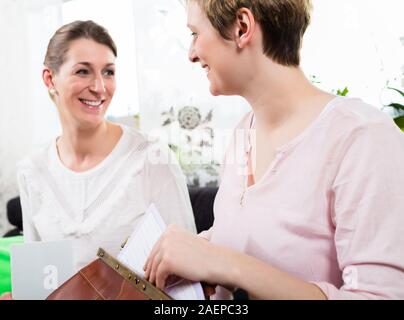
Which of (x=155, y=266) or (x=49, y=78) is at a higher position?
(x=49, y=78)

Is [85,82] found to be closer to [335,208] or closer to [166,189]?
[166,189]

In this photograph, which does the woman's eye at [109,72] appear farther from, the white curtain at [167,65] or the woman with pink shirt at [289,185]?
the white curtain at [167,65]

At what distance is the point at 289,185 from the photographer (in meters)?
0.68

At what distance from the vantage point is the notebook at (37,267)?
874 millimetres

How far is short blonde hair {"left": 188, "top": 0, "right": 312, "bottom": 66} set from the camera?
70cm

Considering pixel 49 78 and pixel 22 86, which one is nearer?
pixel 49 78

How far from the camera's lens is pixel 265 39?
2.38 ft

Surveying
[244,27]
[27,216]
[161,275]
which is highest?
[244,27]

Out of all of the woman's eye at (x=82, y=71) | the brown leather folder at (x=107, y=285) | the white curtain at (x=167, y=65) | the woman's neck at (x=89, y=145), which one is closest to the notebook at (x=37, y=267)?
the brown leather folder at (x=107, y=285)

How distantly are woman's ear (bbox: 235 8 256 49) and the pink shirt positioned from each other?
15cm

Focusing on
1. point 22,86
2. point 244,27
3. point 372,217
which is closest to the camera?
point 372,217

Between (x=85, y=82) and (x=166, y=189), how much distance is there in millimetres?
377

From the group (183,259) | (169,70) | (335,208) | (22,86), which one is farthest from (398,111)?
(22,86)
